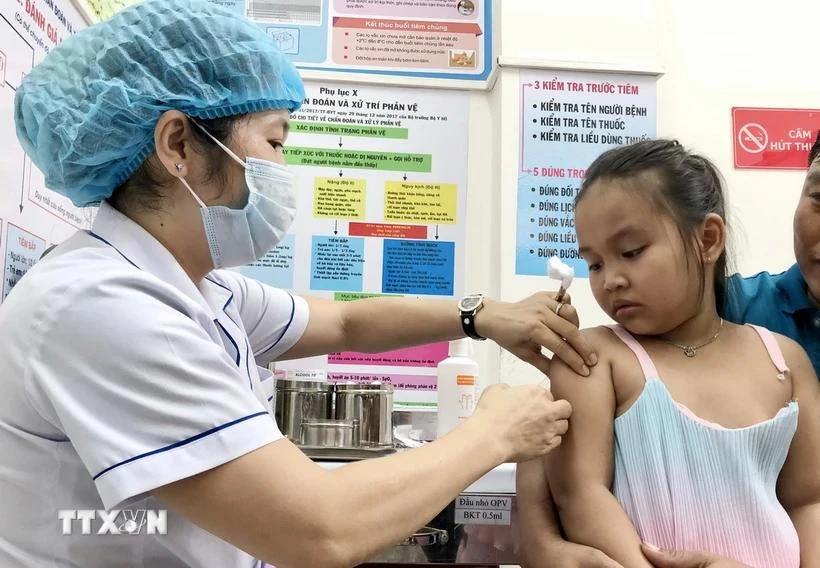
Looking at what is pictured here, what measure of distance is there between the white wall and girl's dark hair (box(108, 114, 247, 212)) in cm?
115

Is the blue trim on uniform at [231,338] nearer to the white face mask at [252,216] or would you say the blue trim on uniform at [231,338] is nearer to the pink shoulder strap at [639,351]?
the white face mask at [252,216]

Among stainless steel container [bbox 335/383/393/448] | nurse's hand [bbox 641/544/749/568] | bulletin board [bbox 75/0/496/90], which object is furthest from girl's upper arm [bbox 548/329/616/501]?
bulletin board [bbox 75/0/496/90]

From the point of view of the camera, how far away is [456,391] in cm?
143

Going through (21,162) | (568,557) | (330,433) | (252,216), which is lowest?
(568,557)

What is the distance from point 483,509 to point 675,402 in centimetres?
37

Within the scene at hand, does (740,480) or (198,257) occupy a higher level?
(198,257)

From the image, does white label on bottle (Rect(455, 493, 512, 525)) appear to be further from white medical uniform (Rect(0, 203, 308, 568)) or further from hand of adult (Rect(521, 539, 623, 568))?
white medical uniform (Rect(0, 203, 308, 568))

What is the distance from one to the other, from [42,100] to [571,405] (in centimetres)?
83

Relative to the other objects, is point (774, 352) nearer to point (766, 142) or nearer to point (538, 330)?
point (538, 330)

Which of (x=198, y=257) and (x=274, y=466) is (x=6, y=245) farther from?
(x=274, y=466)

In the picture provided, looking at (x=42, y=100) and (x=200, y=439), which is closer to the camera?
(x=200, y=439)

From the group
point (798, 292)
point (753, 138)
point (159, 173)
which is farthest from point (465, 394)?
point (753, 138)

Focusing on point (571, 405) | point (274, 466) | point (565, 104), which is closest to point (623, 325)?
point (571, 405)

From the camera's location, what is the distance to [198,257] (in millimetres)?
951
